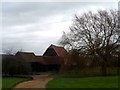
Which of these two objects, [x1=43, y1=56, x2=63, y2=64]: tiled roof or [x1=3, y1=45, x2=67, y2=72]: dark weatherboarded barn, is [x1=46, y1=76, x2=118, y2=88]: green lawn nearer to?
[x1=3, y1=45, x2=67, y2=72]: dark weatherboarded barn

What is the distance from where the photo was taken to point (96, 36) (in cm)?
4259

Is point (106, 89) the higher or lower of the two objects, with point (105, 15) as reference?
lower

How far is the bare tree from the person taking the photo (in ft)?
135

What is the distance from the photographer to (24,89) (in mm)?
19375

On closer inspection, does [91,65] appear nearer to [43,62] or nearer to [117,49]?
[117,49]

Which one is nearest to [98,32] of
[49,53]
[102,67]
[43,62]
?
[102,67]

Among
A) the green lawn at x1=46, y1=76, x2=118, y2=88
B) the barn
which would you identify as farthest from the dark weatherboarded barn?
the green lawn at x1=46, y1=76, x2=118, y2=88

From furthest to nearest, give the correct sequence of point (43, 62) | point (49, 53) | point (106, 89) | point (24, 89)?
point (49, 53)
point (43, 62)
point (24, 89)
point (106, 89)

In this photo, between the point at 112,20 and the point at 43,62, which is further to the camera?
the point at 43,62

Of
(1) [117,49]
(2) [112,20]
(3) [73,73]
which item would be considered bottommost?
(3) [73,73]

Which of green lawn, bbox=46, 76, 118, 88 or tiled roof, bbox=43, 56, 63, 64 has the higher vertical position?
green lawn, bbox=46, 76, 118, 88

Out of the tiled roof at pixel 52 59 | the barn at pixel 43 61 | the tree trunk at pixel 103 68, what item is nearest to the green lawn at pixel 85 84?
the tree trunk at pixel 103 68

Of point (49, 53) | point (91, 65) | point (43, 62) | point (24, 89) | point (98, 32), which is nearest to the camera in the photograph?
point (24, 89)

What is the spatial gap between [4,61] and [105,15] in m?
17.4
